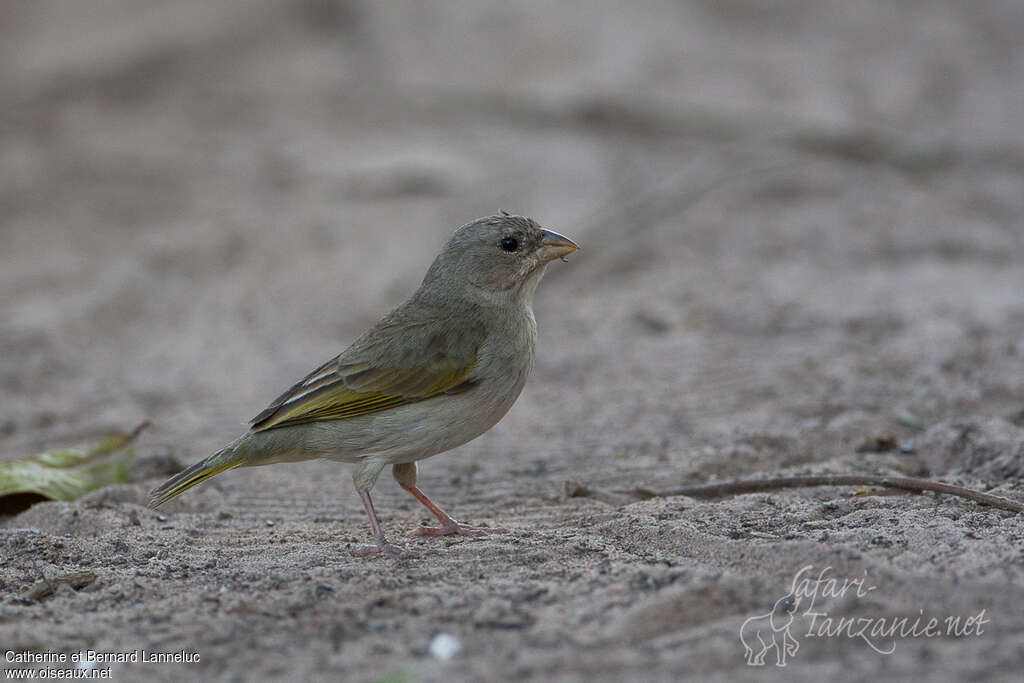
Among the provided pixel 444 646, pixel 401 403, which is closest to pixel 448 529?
pixel 401 403

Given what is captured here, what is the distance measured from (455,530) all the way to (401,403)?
61 centimetres

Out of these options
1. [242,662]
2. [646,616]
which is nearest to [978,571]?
[646,616]

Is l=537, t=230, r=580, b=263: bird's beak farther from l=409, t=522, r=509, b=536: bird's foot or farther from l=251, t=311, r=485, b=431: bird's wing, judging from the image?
l=409, t=522, r=509, b=536: bird's foot

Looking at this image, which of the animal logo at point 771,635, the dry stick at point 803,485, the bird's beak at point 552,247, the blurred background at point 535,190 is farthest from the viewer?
the blurred background at point 535,190

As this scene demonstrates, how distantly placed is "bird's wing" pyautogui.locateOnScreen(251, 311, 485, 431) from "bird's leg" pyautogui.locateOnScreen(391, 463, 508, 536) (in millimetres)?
507

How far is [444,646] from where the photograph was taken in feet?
11.5

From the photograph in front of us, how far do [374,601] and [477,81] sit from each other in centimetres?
960

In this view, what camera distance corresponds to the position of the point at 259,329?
350 inches

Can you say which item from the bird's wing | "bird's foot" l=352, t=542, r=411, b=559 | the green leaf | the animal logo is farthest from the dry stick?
the green leaf

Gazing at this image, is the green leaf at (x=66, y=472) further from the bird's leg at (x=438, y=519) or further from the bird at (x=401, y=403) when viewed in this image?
the bird's leg at (x=438, y=519)

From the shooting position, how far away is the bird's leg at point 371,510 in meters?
4.62

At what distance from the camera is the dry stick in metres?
4.78

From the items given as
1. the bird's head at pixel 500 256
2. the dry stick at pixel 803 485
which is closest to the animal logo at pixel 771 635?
the dry stick at pixel 803 485

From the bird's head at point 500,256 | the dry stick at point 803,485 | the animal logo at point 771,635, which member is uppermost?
the bird's head at point 500,256
